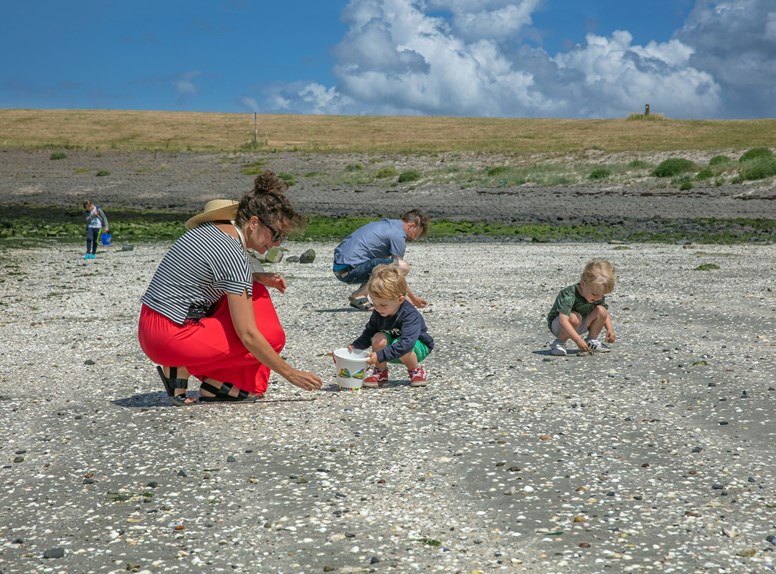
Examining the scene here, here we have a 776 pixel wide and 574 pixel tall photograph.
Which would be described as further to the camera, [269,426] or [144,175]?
[144,175]

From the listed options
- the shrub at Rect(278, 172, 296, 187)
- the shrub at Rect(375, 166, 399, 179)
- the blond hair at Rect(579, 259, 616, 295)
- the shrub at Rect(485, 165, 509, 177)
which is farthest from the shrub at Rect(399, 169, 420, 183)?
the blond hair at Rect(579, 259, 616, 295)

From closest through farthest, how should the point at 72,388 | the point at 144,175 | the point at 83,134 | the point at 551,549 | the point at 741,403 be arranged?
the point at 551,549, the point at 741,403, the point at 72,388, the point at 144,175, the point at 83,134

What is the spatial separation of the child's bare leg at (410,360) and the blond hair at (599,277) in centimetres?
204

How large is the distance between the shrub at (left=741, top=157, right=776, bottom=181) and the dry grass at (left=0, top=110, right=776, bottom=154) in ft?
29.2

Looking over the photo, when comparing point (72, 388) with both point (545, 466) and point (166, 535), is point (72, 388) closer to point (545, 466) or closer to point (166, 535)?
point (166, 535)

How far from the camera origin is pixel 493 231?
1103 inches

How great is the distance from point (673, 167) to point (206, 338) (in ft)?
110

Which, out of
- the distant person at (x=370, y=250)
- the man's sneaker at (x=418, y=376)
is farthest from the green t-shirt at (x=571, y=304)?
the distant person at (x=370, y=250)

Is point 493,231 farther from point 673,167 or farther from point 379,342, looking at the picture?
point 379,342

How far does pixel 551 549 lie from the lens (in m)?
4.86

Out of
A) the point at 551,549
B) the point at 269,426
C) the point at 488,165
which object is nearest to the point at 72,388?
the point at 269,426

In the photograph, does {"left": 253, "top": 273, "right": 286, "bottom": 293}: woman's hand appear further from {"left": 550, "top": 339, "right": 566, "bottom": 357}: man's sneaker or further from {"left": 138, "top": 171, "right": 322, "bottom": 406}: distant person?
{"left": 550, "top": 339, "right": 566, "bottom": 357}: man's sneaker

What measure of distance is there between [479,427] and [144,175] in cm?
4455

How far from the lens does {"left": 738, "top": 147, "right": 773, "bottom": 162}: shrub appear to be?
3869 cm
